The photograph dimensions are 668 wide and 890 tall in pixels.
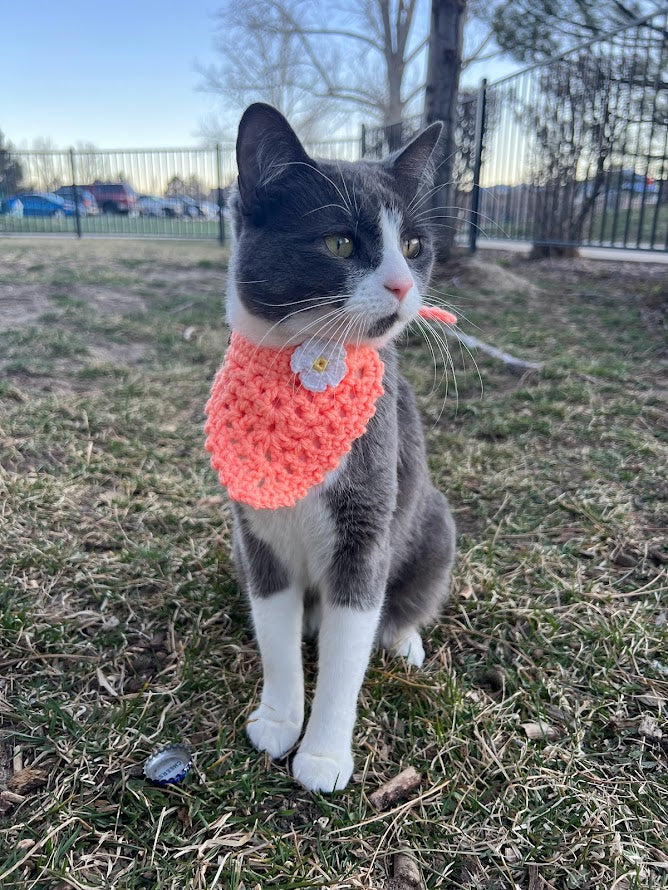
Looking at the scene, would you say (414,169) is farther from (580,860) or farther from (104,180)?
(104,180)

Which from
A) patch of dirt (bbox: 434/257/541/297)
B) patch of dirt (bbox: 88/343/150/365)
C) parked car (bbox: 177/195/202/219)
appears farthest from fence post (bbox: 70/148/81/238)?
patch of dirt (bbox: 88/343/150/365)

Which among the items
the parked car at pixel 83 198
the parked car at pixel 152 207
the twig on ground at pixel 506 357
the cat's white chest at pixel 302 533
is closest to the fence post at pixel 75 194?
the parked car at pixel 83 198

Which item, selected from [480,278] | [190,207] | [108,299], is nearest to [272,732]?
[108,299]

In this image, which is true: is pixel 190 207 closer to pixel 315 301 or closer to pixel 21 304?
pixel 21 304

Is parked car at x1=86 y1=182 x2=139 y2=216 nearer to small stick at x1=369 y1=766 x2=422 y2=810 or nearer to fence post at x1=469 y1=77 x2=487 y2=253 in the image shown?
fence post at x1=469 y1=77 x2=487 y2=253

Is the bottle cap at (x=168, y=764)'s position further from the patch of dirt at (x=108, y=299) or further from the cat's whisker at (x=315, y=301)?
the patch of dirt at (x=108, y=299)

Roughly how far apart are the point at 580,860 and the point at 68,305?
5.15 m

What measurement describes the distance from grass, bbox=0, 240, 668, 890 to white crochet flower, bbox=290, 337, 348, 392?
0.82m

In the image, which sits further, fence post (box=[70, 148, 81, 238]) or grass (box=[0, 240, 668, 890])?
fence post (box=[70, 148, 81, 238])

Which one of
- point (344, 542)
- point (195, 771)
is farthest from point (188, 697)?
point (344, 542)

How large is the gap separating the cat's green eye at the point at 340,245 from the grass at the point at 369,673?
42.9 inches

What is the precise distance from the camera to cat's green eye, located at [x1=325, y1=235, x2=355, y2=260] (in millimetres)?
1274

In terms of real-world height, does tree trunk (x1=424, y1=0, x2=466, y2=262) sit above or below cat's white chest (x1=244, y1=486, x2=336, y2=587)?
above

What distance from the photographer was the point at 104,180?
15.6 metres
